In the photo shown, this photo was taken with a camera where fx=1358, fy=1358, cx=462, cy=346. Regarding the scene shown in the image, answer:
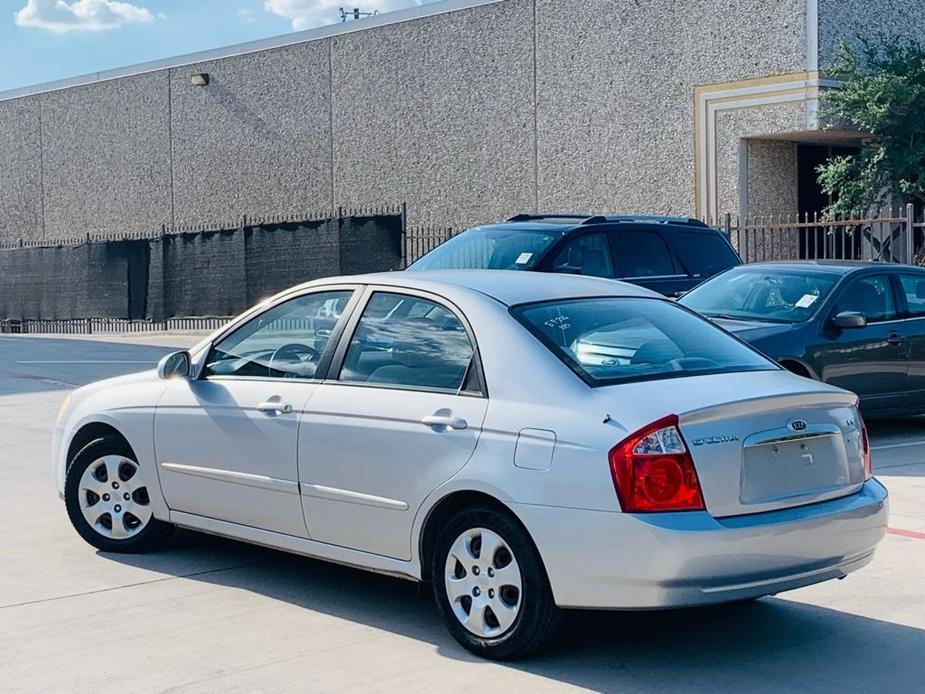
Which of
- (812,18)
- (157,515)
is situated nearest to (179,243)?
(812,18)

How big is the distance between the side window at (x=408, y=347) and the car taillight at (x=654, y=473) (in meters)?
0.95

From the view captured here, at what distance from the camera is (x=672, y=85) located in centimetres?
2494

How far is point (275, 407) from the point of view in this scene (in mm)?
6438

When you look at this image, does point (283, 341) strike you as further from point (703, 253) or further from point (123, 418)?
point (703, 253)

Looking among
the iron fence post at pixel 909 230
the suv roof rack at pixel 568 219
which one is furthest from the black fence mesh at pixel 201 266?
the suv roof rack at pixel 568 219

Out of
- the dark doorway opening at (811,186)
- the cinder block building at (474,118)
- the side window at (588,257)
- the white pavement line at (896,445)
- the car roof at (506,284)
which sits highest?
the cinder block building at (474,118)

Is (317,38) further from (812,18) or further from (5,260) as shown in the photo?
(812,18)

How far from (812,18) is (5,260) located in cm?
1867

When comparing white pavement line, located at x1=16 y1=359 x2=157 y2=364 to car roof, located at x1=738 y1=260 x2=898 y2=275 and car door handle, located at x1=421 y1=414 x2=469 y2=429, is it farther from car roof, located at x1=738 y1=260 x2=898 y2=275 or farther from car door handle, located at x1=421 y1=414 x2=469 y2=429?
car door handle, located at x1=421 y1=414 x2=469 y2=429

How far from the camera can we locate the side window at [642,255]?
44.6ft

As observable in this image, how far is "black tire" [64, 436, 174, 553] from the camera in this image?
7.36m

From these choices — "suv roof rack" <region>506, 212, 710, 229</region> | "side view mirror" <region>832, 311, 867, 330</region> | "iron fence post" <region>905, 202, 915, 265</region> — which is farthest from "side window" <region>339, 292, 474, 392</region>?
"iron fence post" <region>905, 202, 915, 265</region>

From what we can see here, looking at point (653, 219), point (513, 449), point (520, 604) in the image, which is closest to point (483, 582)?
point (520, 604)

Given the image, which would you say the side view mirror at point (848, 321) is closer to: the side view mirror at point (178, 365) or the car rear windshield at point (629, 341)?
the car rear windshield at point (629, 341)
